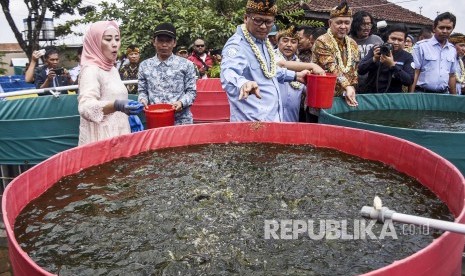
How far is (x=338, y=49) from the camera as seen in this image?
3912mm

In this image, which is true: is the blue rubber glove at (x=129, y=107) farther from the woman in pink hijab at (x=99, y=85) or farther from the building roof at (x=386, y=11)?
the building roof at (x=386, y=11)

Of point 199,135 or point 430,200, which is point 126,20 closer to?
point 199,135

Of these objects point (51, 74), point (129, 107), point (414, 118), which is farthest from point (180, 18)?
point (129, 107)

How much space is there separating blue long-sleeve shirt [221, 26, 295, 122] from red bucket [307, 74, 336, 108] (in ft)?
0.71

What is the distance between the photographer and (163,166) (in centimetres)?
261

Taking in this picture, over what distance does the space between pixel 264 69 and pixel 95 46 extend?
1.28 m

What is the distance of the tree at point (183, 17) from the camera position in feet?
32.3

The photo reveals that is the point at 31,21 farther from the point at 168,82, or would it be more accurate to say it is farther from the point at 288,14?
the point at 168,82

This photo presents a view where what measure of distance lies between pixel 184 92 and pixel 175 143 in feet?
3.05

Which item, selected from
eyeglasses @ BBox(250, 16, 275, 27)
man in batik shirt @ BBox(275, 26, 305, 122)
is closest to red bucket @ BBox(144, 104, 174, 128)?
eyeglasses @ BBox(250, 16, 275, 27)

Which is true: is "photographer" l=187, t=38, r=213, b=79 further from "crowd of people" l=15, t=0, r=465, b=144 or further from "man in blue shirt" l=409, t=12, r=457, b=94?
"man in blue shirt" l=409, t=12, r=457, b=94

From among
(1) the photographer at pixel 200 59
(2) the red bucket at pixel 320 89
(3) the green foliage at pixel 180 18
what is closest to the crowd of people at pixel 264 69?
(2) the red bucket at pixel 320 89

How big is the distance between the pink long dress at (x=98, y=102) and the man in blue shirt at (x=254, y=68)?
0.86 metres

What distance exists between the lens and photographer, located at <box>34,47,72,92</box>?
598 centimetres
